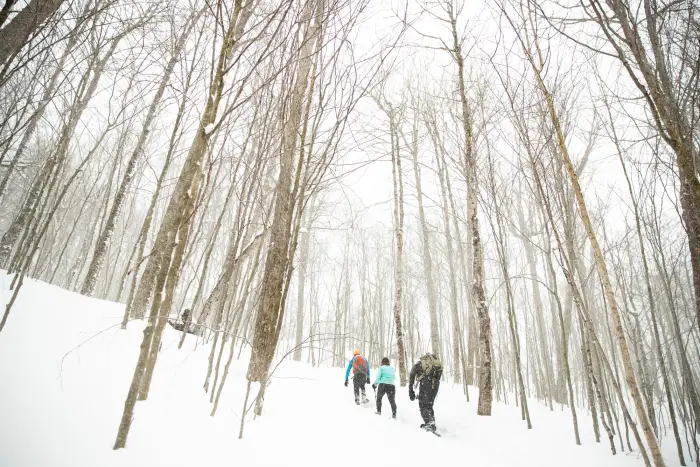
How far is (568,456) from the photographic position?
407 cm

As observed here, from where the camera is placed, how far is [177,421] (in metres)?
2.29

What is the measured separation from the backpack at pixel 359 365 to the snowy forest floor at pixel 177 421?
72 cm

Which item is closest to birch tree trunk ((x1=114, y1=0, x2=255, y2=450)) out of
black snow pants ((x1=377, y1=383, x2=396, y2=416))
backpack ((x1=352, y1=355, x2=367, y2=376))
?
black snow pants ((x1=377, y1=383, x2=396, y2=416))

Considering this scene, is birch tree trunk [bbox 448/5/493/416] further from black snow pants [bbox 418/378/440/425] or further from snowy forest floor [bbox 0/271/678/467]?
black snow pants [bbox 418/378/440/425]

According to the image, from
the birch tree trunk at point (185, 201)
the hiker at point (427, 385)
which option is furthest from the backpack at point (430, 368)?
the birch tree trunk at point (185, 201)

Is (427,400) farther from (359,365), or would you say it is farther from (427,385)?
(359,365)

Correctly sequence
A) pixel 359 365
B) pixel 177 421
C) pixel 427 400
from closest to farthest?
pixel 177 421
pixel 427 400
pixel 359 365

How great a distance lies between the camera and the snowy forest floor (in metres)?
1.73

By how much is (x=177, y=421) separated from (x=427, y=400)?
12.8 feet

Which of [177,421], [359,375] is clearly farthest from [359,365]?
[177,421]

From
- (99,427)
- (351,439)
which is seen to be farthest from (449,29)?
(99,427)

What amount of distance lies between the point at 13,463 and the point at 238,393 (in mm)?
2519

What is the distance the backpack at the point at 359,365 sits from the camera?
5.84 meters

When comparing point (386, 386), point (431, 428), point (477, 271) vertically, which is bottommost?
point (431, 428)
